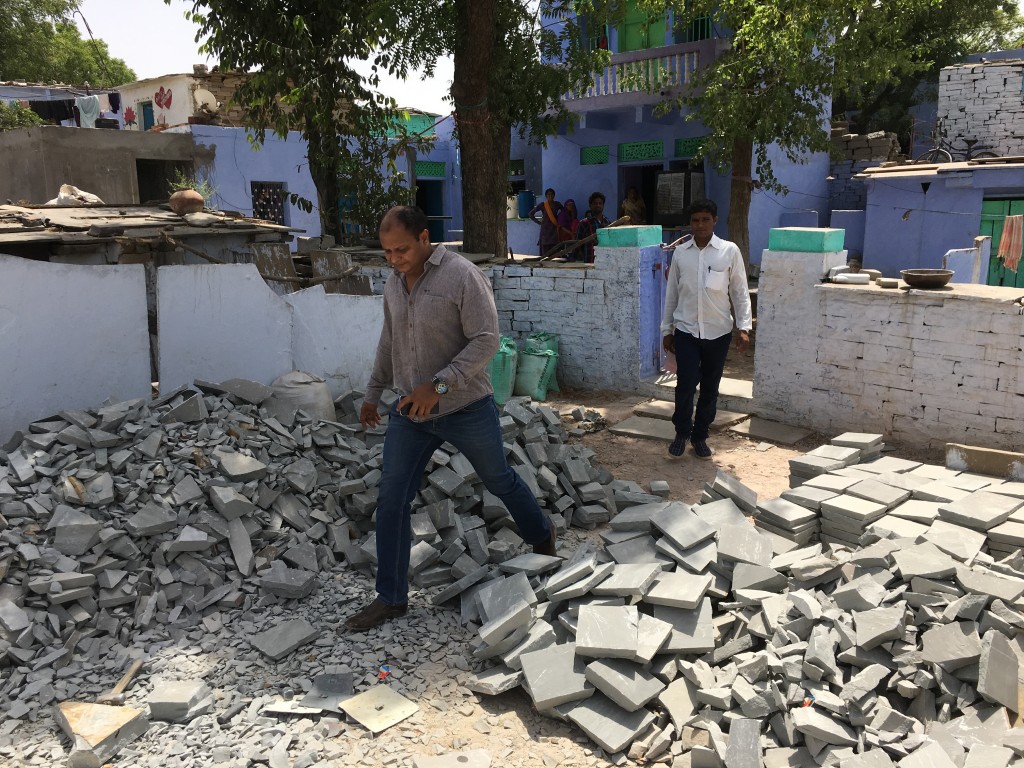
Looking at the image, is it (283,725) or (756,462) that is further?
(756,462)

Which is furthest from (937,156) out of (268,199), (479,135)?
(268,199)

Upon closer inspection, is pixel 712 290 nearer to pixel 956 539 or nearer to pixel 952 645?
pixel 956 539

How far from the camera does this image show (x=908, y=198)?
13.9 metres

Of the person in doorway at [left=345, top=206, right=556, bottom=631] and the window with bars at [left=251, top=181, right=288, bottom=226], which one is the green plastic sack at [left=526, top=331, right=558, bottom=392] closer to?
the person in doorway at [left=345, top=206, right=556, bottom=631]

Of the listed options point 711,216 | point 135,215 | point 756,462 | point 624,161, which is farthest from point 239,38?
point 624,161

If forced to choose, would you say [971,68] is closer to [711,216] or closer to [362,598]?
[711,216]

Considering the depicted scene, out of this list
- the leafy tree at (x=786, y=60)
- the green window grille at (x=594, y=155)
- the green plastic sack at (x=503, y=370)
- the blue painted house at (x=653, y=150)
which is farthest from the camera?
the green window grille at (x=594, y=155)

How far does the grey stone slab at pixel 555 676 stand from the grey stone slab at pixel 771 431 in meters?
4.04

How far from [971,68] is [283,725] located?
736 inches

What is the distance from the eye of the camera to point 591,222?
44.3 ft

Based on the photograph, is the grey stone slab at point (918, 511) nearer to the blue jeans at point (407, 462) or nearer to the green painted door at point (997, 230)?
the blue jeans at point (407, 462)

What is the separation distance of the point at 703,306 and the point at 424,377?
9.57 ft

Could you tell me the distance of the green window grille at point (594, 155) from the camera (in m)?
18.1

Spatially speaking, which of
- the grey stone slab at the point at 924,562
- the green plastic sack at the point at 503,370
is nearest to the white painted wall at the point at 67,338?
the green plastic sack at the point at 503,370
